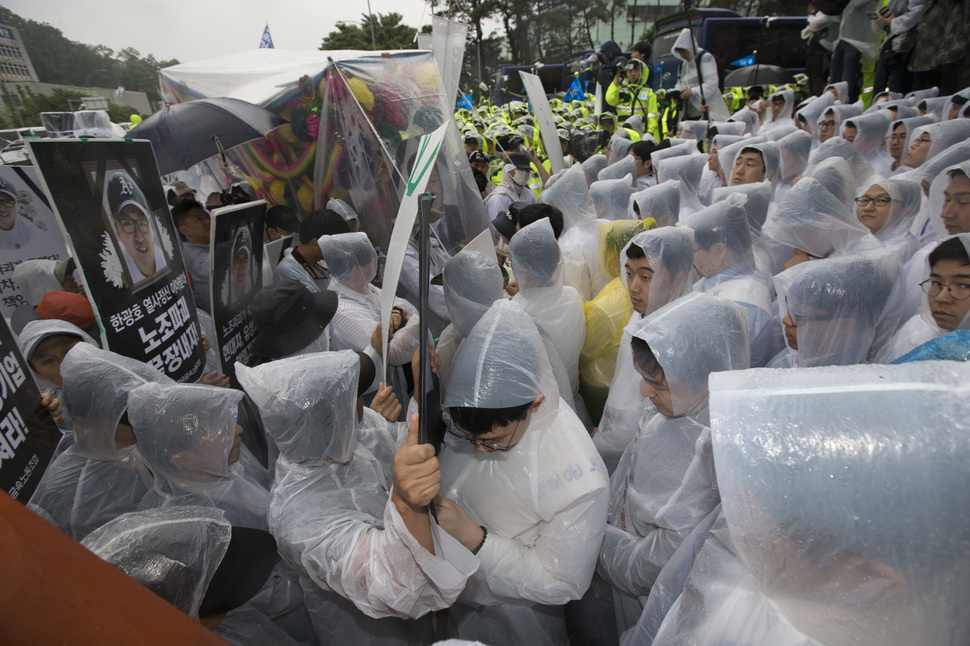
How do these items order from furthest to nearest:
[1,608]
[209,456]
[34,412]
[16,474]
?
[209,456] < [34,412] < [16,474] < [1,608]

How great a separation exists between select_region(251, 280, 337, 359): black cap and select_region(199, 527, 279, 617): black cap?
1160 millimetres

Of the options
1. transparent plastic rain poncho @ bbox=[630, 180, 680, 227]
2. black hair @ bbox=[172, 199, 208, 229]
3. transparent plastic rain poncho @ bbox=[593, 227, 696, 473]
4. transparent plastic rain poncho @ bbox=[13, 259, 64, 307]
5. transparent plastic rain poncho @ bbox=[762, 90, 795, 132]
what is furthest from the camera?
transparent plastic rain poncho @ bbox=[762, 90, 795, 132]

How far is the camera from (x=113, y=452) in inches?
66.2

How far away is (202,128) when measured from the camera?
3736 mm

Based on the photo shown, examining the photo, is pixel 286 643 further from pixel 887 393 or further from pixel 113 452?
pixel 887 393

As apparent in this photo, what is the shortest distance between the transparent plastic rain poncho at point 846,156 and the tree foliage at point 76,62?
6.35 metres

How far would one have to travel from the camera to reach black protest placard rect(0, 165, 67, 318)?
2814 mm

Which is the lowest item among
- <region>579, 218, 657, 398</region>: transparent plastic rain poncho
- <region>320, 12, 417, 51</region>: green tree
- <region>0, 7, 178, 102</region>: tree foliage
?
<region>579, 218, 657, 398</region>: transparent plastic rain poncho

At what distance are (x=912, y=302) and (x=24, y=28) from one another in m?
5.34

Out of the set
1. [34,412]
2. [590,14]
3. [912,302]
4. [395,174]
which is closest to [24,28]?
[395,174]

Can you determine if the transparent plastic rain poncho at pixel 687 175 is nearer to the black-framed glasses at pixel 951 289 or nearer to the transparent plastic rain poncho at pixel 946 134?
the transparent plastic rain poncho at pixel 946 134

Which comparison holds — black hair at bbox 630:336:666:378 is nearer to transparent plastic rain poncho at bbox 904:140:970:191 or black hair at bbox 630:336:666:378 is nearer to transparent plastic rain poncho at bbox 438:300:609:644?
transparent plastic rain poncho at bbox 438:300:609:644

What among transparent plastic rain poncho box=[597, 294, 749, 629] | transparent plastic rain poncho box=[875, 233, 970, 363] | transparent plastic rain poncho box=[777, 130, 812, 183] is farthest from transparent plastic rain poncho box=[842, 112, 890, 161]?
transparent plastic rain poncho box=[597, 294, 749, 629]

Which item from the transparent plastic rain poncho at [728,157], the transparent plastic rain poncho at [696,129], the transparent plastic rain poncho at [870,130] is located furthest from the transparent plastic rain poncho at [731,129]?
the transparent plastic rain poncho at [728,157]
